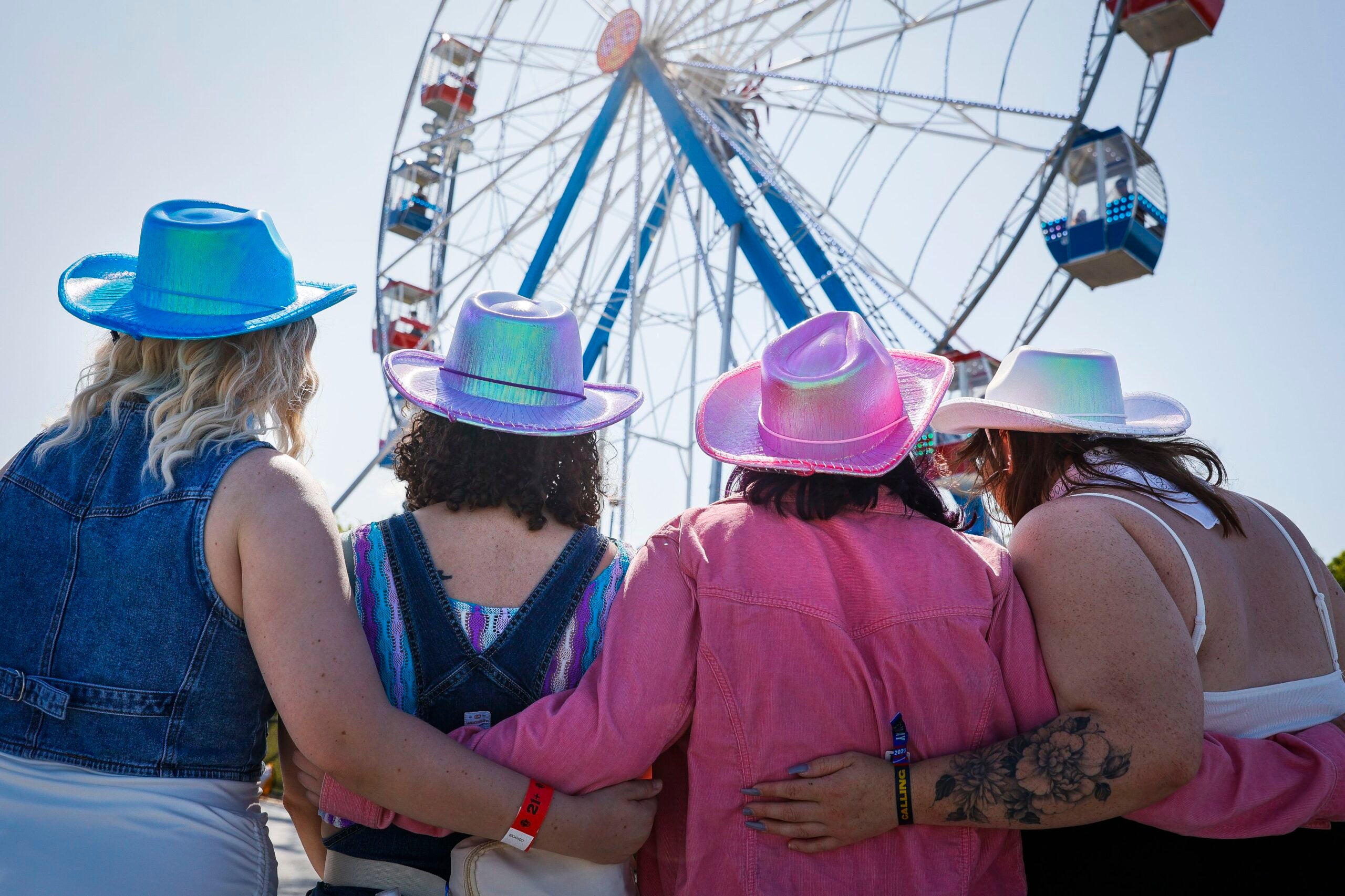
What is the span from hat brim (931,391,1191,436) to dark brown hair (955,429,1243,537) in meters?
0.03

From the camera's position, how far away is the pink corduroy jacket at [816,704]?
1.84m

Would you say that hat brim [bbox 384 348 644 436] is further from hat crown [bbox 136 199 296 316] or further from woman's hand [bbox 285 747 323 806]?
woman's hand [bbox 285 747 323 806]

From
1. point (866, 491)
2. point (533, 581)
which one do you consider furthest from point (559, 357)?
point (866, 491)

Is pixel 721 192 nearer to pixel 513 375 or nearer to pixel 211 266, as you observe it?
pixel 513 375

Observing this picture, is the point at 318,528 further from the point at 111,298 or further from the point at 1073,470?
the point at 1073,470

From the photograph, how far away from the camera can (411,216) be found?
14383mm

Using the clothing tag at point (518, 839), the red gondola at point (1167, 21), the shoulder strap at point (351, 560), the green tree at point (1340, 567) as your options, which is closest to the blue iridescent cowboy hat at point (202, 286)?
the shoulder strap at point (351, 560)

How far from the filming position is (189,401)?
6.08 ft

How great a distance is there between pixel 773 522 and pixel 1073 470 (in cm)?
81

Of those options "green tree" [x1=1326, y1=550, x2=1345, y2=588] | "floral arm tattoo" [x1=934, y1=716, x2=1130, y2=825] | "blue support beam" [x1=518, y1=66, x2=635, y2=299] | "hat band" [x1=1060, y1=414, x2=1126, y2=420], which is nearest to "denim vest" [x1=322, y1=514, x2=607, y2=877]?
"floral arm tattoo" [x1=934, y1=716, x2=1130, y2=825]

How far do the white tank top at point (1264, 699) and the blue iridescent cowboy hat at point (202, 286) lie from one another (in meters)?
1.68

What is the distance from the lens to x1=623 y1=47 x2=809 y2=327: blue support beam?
31.3ft

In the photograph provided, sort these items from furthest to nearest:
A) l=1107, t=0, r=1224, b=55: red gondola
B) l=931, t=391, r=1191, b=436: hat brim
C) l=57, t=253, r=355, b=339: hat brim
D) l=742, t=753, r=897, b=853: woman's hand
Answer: l=1107, t=0, r=1224, b=55: red gondola < l=931, t=391, r=1191, b=436: hat brim < l=57, t=253, r=355, b=339: hat brim < l=742, t=753, r=897, b=853: woman's hand

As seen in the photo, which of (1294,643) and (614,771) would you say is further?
(1294,643)
